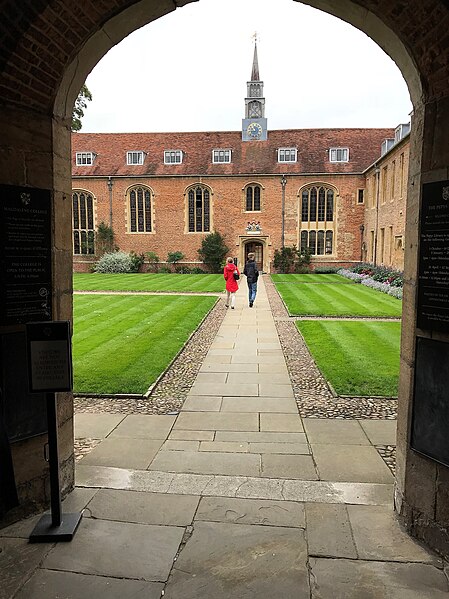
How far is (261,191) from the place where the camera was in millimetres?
33938

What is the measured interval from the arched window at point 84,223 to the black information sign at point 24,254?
107 ft

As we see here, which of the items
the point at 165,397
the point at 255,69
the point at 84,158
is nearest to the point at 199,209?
the point at 84,158

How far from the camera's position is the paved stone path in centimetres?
273

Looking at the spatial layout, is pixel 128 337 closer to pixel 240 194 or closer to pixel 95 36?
pixel 95 36

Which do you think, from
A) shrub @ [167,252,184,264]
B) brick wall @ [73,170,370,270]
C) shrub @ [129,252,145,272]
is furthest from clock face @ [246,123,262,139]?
shrub @ [129,252,145,272]

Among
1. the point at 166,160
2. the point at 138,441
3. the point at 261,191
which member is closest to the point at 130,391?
the point at 138,441

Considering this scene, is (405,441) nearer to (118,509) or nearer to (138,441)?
(118,509)

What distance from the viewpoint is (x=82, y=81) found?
12.6 feet

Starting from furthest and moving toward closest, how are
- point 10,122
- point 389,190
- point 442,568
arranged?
point 389,190 < point 10,122 < point 442,568

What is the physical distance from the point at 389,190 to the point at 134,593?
90.6 ft

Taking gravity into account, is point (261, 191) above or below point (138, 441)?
above

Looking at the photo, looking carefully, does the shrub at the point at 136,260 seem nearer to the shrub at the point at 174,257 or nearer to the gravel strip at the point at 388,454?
the shrub at the point at 174,257

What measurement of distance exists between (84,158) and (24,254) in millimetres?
35078

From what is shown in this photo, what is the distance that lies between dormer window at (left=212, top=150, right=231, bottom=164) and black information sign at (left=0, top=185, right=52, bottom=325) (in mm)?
32786
